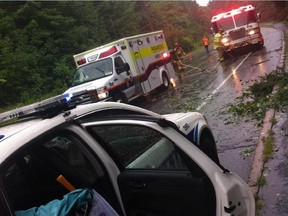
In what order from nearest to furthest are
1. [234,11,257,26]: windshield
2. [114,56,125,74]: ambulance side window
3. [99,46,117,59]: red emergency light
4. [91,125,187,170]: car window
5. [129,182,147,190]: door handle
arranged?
[129,182,147,190]: door handle
[91,125,187,170]: car window
[114,56,125,74]: ambulance side window
[99,46,117,59]: red emergency light
[234,11,257,26]: windshield

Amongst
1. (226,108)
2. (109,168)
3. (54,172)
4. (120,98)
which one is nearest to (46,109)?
(54,172)

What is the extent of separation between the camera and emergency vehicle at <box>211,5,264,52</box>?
72.3ft

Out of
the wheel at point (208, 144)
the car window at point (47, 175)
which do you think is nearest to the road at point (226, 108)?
the wheel at point (208, 144)

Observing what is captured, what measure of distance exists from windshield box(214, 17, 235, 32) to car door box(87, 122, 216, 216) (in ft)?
68.1

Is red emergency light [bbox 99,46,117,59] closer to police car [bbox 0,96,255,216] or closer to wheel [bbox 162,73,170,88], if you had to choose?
wheel [bbox 162,73,170,88]

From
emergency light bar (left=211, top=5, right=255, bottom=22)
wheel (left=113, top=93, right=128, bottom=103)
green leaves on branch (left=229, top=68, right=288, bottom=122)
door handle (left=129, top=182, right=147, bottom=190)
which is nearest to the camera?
door handle (left=129, top=182, right=147, bottom=190)

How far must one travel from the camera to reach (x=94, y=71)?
1377 centimetres

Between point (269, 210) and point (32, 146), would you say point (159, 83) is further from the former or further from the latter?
point (32, 146)

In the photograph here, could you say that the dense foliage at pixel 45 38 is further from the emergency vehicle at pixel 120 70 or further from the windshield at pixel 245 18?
the windshield at pixel 245 18

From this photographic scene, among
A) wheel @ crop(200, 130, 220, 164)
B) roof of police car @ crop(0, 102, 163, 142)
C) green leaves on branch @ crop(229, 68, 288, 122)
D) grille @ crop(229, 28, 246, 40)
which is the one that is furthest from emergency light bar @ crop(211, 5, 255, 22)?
roof of police car @ crop(0, 102, 163, 142)

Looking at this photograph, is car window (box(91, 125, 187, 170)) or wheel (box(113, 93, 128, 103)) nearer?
car window (box(91, 125, 187, 170))

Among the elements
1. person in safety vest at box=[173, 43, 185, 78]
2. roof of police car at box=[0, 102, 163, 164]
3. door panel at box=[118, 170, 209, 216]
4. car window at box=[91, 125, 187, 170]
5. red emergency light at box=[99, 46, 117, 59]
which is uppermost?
red emergency light at box=[99, 46, 117, 59]

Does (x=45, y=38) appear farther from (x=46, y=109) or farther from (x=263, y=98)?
(x=46, y=109)

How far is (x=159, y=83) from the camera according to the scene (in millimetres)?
16625
